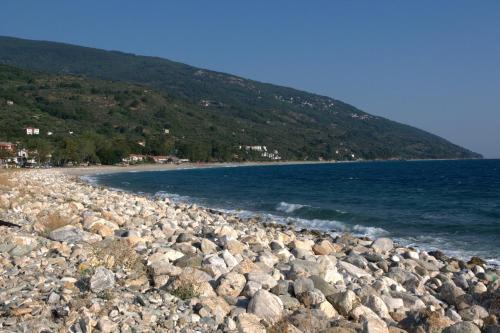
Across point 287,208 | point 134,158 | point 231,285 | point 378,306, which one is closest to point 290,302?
point 231,285

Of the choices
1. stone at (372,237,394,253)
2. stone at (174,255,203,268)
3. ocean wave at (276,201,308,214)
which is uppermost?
stone at (174,255,203,268)

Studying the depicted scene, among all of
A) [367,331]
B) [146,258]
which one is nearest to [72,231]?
[146,258]

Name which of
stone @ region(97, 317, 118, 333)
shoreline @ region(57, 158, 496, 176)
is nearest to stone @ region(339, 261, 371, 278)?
stone @ region(97, 317, 118, 333)

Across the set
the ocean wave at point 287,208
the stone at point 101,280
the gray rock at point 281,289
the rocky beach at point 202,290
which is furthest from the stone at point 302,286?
the ocean wave at point 287,208

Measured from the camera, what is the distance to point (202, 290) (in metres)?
6.14

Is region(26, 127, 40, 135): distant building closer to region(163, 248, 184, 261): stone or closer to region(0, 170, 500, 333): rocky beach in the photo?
region(0, 170, 500, 333): rocky beach

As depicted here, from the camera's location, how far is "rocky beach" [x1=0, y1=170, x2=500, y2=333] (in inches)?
205

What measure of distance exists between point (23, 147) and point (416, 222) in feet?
266

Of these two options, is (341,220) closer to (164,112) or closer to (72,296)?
(72,296)

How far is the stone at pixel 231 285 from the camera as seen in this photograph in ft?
21.1

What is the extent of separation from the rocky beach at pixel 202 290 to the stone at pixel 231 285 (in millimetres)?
14

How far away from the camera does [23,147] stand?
3442 inches

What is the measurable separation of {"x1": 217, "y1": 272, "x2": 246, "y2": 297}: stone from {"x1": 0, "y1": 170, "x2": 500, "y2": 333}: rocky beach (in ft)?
0.04

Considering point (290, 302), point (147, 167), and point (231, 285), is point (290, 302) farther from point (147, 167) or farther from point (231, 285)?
point (147, 167)
